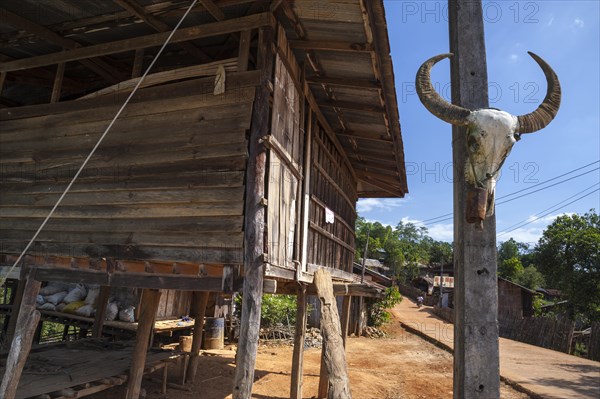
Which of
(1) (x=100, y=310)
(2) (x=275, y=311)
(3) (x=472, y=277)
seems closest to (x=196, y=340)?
(1) (x=100, y=310)


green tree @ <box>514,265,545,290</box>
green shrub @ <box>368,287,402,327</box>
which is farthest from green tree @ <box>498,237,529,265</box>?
green shrub @ <box>368,287,402,327</box>

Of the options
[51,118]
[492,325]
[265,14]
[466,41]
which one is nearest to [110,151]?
[51,118]

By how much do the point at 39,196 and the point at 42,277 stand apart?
118cm

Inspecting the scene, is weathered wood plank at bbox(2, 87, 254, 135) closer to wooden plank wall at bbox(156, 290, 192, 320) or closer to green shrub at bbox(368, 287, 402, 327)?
wooden plank wall at bbox(156, 290, 192, 320)

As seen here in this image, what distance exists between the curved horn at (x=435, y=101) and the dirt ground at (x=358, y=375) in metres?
7.78

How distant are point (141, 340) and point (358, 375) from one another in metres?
6.44

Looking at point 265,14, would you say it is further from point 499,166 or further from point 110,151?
point 499,166

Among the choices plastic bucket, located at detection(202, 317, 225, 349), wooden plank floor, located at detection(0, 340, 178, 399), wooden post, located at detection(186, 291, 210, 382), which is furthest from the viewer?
plastic bucket, located at detection(202, 317, 225, 349)

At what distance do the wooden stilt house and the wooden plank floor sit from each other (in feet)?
2.45

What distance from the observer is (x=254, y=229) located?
15.2ft

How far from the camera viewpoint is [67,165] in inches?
234

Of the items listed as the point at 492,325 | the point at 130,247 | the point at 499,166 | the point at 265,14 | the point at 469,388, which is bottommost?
the point at 469,388

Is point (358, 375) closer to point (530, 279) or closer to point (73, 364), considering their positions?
point (73, 364)

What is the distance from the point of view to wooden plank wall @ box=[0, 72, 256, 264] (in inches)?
195
